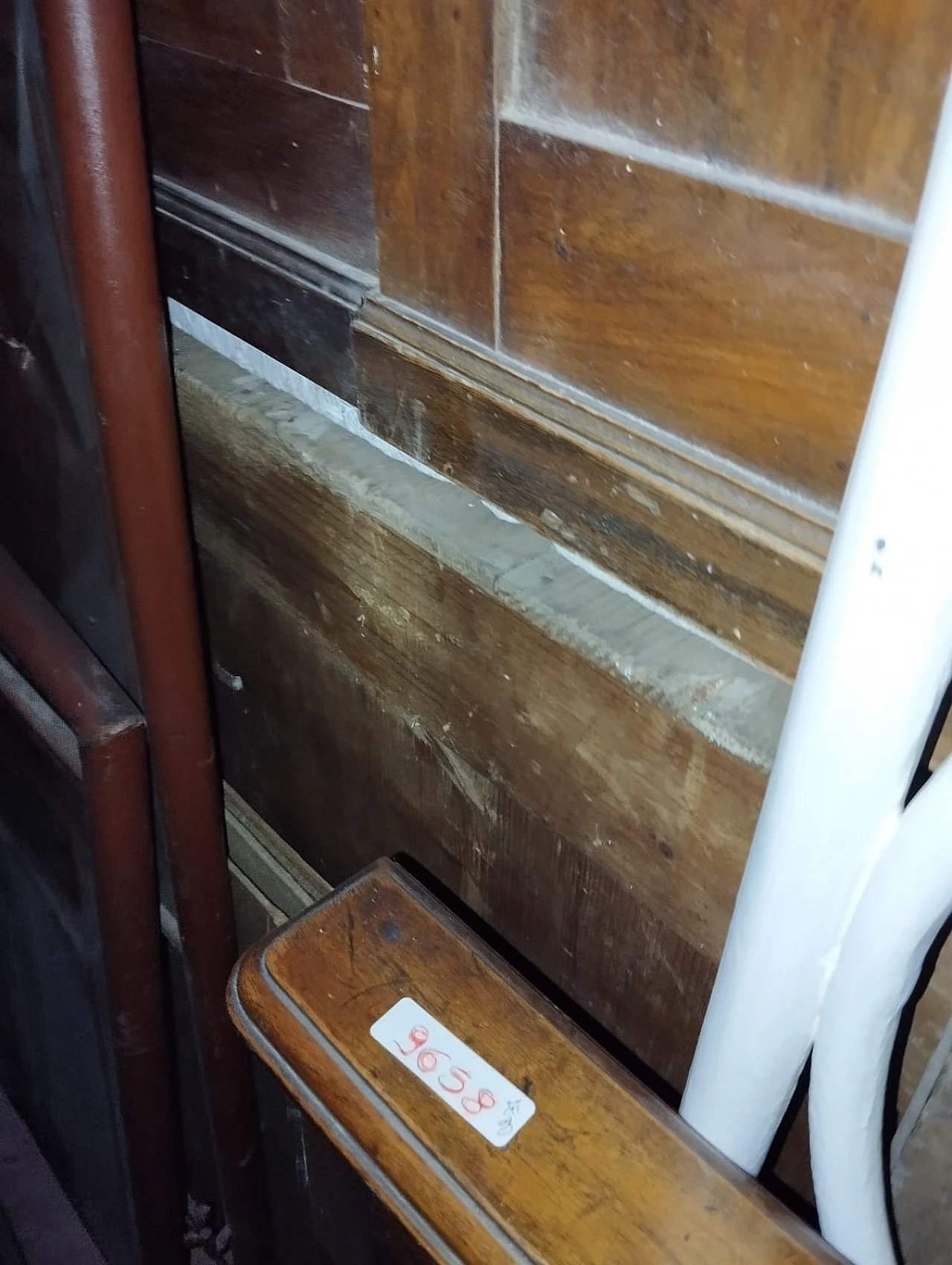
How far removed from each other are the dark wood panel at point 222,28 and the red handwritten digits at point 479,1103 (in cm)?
57

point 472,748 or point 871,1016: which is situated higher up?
point 871,1016

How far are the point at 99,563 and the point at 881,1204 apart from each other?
0.65 meters

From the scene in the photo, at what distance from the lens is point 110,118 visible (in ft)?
1.84

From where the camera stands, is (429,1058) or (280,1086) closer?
(429,1058)

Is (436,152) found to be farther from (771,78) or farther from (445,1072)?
(445,1072)

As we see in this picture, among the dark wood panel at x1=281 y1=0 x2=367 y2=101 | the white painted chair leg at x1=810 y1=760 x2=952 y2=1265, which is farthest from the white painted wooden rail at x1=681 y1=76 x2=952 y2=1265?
the dark wood panel at x1=281 y1=0 x2=367 y2=101

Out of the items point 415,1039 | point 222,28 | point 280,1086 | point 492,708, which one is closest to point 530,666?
point 492,708

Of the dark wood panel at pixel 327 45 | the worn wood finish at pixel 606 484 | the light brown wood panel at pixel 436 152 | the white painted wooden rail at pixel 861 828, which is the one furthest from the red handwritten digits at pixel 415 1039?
the dark wood panel at pixel 327 45

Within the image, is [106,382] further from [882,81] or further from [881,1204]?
[881,1204]

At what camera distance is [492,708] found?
0.62 m

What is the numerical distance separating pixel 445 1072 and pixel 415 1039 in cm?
2

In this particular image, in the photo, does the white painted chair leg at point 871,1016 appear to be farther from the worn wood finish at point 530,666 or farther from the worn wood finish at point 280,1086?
the worn wood finish at point 280,1086

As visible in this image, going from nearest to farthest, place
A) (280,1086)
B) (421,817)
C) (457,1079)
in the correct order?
(457,1079) → (421,817) → (280,1086)

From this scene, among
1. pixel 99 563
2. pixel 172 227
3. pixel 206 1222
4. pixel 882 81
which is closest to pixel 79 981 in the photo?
pixel 99 563
